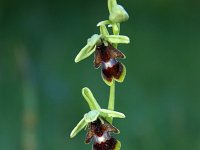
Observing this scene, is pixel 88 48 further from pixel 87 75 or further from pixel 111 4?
pixel 87 75

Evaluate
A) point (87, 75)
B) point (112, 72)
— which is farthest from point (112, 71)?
point (87, 75)

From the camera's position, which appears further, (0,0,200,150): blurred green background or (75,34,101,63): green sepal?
(0,0,200,150): blurred green background

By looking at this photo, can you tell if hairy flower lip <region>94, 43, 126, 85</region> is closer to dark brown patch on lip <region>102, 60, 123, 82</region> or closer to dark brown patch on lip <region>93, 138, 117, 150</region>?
dark brown patch on lip <region>102, 60, 123, 82</region>

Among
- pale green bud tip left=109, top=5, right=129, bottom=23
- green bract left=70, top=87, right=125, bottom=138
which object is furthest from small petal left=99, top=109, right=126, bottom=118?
pale green bud tip left=109, top=5, right=129, bottom=23
